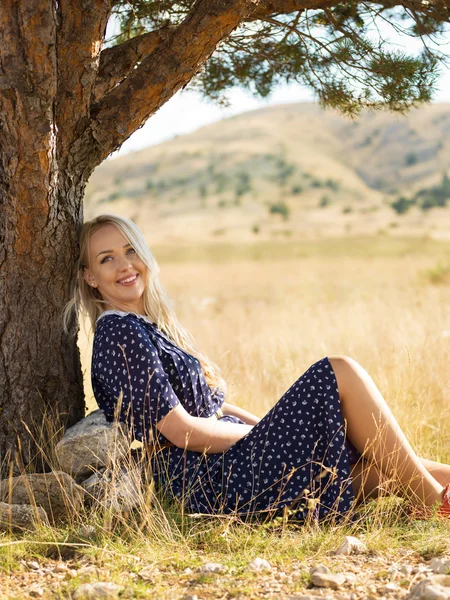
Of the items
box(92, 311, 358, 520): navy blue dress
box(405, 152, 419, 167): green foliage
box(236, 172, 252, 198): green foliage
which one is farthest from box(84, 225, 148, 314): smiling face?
box(405, 152, 419, 167): green foliage

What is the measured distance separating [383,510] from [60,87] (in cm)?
245

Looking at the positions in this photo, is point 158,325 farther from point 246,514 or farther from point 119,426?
point 246,514

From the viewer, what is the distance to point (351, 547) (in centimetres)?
291

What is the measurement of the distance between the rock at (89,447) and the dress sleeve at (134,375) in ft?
0.29

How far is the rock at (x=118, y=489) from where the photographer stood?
3074 mm

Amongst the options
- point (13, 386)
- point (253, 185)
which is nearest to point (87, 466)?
point (13, 386)

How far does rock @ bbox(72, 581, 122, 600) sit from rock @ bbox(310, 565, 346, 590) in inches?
27.0

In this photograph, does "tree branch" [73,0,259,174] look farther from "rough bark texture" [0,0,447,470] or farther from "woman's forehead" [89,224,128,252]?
"woman's forehead" [89,224,128,252]

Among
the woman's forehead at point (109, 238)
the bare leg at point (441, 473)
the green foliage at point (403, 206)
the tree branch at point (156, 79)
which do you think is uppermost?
the green foliage at point (403, 206)

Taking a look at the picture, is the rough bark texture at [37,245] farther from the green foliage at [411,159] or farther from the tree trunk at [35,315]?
the green foliage at [411,159]

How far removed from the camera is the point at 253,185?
79562 mm

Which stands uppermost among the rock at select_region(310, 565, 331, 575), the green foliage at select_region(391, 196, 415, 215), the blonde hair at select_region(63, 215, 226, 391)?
the green foliage at select_region(391, 196, 415, 215)

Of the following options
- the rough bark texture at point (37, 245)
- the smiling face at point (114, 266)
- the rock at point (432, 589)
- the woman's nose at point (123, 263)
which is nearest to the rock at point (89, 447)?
the rough bark texture at point (37, 245)

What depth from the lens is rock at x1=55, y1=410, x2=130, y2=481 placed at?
10.8 feet
